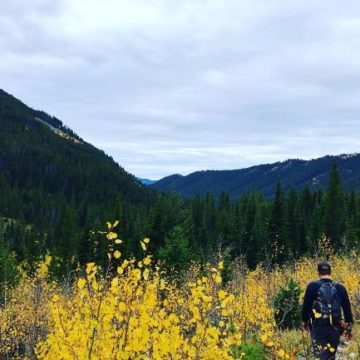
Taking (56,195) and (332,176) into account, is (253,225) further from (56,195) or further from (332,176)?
(56,195)

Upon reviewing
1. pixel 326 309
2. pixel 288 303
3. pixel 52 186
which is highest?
pixel 52 186

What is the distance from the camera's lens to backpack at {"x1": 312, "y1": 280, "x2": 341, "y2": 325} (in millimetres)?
7418

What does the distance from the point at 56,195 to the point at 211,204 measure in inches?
2905

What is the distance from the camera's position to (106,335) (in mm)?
5191

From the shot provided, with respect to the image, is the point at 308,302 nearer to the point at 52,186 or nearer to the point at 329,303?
the point at 329,303

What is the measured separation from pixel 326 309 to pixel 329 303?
11 cm

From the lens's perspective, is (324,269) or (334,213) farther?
(334,213)

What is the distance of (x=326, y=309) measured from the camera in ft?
24.5

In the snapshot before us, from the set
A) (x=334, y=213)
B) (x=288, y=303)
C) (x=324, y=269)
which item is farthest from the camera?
(x=334, y=213)

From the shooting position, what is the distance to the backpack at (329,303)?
742 centimetres

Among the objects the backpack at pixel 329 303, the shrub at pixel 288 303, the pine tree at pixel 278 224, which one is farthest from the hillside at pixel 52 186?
the backpack at pixel 329 303

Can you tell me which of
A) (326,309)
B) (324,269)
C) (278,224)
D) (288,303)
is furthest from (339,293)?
(278,224)

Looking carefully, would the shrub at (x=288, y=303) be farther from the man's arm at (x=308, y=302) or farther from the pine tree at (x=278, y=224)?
the pine tree at (x=278, y=224)

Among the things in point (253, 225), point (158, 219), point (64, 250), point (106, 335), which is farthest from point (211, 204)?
point (106, 335)
